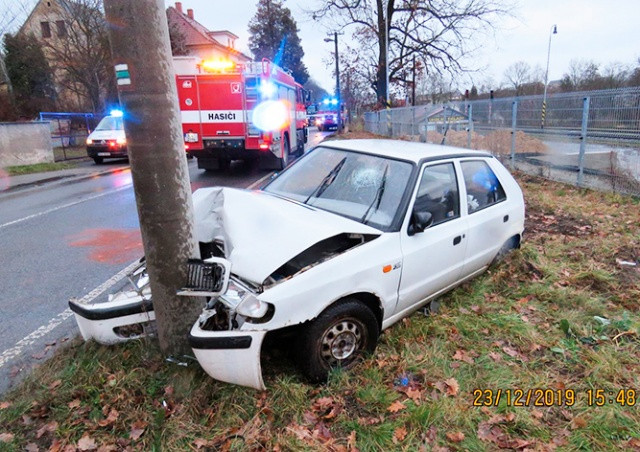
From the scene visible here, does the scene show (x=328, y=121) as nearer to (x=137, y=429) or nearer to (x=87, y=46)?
(x=87, y=46)

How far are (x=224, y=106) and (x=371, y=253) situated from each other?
935 cm

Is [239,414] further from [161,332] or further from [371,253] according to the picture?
[371,253]

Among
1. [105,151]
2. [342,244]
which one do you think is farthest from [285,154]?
[342,244]

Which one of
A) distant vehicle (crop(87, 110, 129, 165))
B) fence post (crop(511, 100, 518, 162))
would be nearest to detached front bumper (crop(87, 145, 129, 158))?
distant vehicle (crop(87, 110, 129, 165))

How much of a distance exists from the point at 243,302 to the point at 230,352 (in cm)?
30

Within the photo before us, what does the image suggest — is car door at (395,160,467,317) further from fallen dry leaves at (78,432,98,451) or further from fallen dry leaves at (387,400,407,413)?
fallen dry leaves at (78,432,98,451)

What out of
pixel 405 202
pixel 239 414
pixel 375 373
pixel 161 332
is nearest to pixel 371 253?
pixel 405 202

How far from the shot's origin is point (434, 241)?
137 inches

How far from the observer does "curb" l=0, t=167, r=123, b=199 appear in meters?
10.8

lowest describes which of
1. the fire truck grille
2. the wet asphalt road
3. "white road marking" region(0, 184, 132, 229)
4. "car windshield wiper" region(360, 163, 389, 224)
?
the wet asphalt road

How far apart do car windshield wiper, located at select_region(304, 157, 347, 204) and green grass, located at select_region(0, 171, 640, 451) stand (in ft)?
4.51

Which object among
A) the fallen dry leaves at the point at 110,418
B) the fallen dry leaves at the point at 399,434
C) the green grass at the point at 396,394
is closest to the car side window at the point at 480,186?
the green grass at the point at 396,394

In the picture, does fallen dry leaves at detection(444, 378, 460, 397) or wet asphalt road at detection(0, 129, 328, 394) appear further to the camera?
wet asphalt road at detection(0, 129, 328, 394)

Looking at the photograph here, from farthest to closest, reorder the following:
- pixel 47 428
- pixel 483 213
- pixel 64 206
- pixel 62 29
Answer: pixel 62 29 < pixel 64 206 < pixel 483 213 < pixel 47 428
